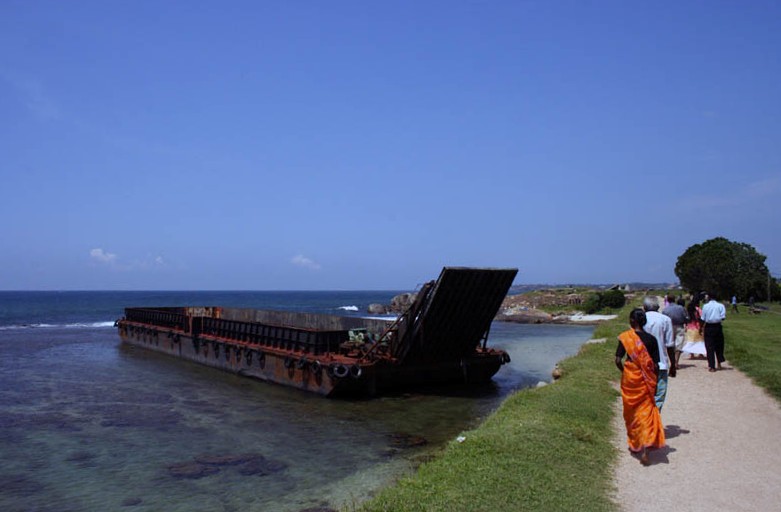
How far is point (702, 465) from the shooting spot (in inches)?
299

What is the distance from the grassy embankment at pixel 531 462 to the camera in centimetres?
629

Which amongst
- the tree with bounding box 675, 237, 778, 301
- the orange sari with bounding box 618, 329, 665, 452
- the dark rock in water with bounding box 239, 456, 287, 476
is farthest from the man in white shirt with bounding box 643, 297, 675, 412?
the tree with bounding box 675, 237, 778, 301

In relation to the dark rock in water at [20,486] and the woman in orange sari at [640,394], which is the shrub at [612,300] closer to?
the woman in orange sari at [640,394]

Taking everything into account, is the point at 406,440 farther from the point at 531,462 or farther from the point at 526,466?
the point at 526,466

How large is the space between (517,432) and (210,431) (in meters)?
7.67

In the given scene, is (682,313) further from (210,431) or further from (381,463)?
(210,431)

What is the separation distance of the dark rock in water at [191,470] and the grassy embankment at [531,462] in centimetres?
432

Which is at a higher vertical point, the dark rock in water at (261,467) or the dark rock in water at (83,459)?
the dark rock in water at (83,459)

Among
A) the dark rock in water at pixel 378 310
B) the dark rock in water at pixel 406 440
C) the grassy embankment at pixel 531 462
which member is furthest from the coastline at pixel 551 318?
the dark rock in water at pixel 406 440

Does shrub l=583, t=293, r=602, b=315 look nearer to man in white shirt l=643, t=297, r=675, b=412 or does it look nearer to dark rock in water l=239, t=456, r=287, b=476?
man in white shirt l=643, t=297, r=675, b=412

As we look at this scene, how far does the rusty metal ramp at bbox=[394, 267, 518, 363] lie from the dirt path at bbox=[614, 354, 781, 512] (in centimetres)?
601

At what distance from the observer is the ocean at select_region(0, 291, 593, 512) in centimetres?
931

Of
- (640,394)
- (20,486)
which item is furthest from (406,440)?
(20,486)

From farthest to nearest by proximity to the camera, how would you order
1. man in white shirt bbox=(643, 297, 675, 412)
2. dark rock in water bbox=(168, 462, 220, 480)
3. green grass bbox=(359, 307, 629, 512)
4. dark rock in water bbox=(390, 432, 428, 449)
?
1. dark rock in water bbox=(390, 432, 428, 449)
2. dark rock in water bbox=(168, 462, 220, 480)
3. man in white shirt bbox=(643, 297, 675, 412)
4. green grass bbox=(359, 307, 629, 512)
